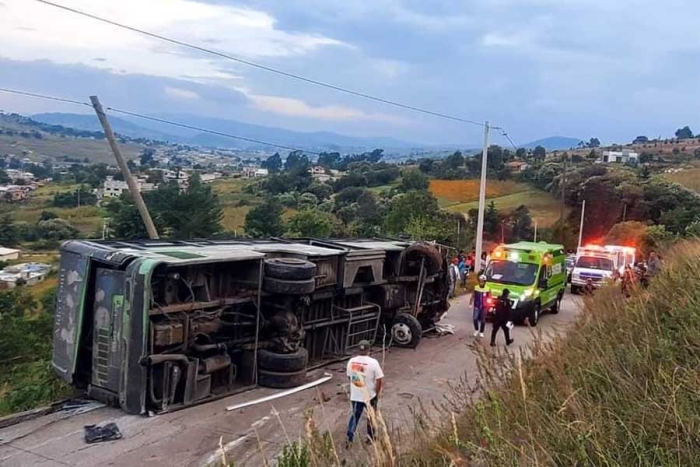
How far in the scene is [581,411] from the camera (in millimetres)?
4238

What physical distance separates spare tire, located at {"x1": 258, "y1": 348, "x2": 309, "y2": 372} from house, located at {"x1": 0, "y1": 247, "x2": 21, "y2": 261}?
32.8 metres

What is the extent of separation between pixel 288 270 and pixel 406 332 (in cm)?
448

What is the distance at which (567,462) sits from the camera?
385cm

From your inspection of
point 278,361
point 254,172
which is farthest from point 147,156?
point 278,361

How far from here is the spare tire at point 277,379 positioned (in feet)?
38.1

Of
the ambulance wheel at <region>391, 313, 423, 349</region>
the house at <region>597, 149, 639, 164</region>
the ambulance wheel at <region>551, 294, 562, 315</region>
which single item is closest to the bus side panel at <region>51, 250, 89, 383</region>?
the ambulance wheel at <region>391, 313, 423, 349</region>

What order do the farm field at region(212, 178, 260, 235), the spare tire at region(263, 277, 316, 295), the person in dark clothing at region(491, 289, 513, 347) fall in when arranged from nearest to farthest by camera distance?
the spare tire at region(263, 277, 316, 295) < the person in dark clothing at region(491, 289, 513, 347) < the farm field at region(212, 178, 260, 235)

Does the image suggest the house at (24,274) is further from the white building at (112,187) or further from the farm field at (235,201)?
the white building at (112,187)

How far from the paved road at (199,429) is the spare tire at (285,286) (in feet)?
5.38

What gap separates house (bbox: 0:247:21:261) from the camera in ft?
131

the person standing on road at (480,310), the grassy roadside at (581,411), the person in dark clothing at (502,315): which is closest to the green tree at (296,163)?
the person standing on road at (480,310)

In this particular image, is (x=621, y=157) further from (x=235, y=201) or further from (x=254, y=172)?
(x=235, y=201)

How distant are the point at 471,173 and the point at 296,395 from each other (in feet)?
239

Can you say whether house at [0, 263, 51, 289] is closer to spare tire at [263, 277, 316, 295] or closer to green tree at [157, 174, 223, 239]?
green tree at [157, 174, 223, 239]
